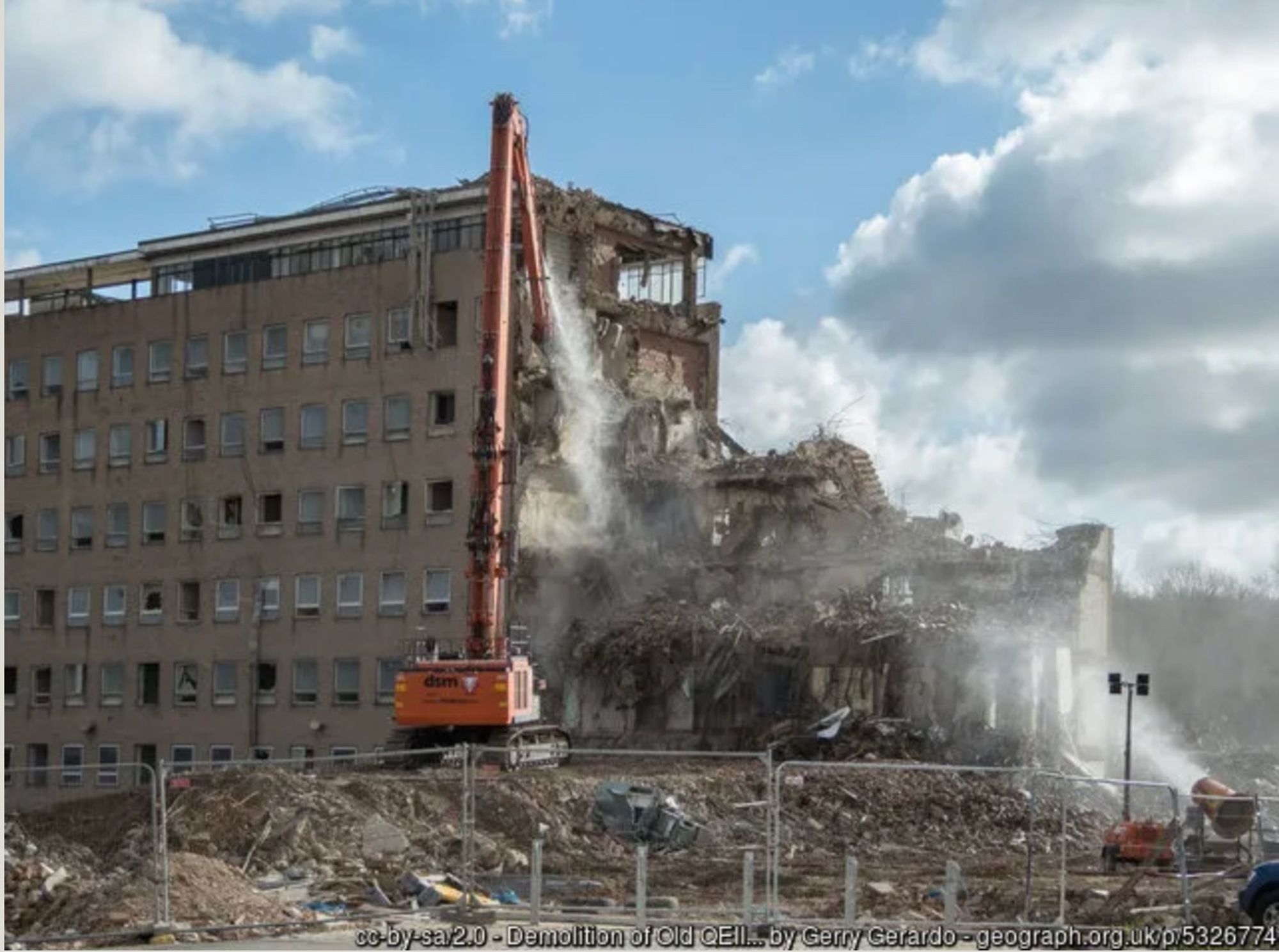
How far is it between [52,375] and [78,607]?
882 centimetres

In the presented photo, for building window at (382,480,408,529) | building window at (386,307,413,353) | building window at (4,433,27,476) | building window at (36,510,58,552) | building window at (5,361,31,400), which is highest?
building window at (386,307,413,353)

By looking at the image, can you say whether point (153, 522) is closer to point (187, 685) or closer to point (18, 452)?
point (187, 685)

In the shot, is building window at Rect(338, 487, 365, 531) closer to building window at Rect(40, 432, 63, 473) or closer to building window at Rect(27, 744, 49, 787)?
building window at Rect(40, 432, 63, 473)

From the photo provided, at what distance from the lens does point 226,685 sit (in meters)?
68.1

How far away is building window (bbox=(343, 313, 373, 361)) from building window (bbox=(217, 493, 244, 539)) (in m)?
6.87

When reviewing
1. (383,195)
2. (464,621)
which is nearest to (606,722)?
(464,621)

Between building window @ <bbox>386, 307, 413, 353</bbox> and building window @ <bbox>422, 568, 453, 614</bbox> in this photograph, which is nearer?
building window @ <bbox>422, 568, 453, 614</bbox>

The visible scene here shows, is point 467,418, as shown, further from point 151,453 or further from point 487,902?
point 487,902

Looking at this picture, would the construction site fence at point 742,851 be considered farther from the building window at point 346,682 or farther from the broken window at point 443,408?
the broken window at point 443,408

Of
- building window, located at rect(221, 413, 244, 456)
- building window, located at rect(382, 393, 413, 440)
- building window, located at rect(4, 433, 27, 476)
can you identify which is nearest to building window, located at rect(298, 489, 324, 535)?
building window, located at rect(221, 413, 244, 456)

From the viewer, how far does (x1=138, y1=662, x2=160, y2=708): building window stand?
70.0 meters

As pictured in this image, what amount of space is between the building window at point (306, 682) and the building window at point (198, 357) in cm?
1117

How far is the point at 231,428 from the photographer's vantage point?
6919cm

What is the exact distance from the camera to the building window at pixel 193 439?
69.9m
